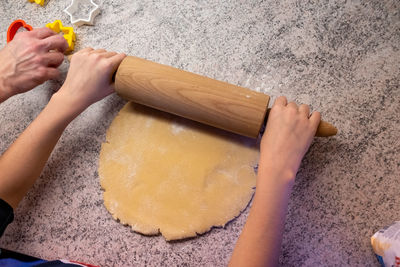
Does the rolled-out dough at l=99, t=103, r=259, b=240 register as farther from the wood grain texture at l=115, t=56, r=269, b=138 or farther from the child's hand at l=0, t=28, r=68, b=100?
the child's hand at l=0, t=28, r=68, b=100

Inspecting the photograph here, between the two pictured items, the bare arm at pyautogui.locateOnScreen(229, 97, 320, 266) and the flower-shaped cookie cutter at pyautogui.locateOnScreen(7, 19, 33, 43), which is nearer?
the bare arm at pyautogui.locateOnScreen(229, 97, 320, 266)

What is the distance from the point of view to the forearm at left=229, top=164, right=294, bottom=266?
77cm

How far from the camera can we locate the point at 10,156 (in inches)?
36.2

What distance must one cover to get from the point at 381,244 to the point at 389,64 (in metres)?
0.56

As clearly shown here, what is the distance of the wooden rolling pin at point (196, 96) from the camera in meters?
0.87

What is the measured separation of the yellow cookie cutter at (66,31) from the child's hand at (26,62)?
10 cm

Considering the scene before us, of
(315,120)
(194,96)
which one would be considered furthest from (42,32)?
(315,120)

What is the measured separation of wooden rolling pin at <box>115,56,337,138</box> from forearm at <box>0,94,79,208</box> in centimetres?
21

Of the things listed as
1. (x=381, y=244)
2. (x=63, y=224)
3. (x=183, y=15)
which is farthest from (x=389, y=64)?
(x=63, y=224)

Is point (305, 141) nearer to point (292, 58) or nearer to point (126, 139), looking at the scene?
point (292, 58)

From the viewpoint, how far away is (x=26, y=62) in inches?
40.1

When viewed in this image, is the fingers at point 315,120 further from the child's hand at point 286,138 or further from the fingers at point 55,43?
the fingers at point 55,43

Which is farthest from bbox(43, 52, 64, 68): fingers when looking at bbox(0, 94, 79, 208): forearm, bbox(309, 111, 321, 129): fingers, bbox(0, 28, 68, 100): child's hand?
bbox(309, 111, 321, 129): fingers

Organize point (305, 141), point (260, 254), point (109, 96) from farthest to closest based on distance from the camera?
point (109, 96) < point (305, 141) < point (260, 254)
